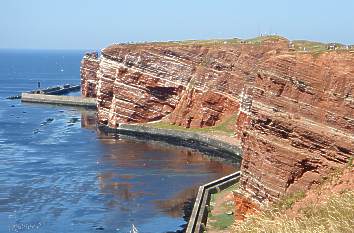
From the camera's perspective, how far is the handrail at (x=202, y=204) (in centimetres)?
4088

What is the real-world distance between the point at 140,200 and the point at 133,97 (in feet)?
159

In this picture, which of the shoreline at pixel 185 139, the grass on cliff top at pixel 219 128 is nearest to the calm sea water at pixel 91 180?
the shoreline at pixel 185 139

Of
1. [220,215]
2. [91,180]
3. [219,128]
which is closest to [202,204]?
[220,215]

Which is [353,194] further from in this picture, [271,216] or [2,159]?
[2,159]

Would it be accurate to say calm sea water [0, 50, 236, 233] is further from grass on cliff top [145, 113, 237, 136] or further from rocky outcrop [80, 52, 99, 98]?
rocky outcrop [80, 52, 99, 98]

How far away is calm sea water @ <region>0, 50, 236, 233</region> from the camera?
152 ft

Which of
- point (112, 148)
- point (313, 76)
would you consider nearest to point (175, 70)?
point (112, 148)

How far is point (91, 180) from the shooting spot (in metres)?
60.4

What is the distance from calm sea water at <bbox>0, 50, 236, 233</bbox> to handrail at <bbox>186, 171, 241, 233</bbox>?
7.37 feet

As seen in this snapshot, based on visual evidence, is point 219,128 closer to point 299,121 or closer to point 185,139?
point 185,139

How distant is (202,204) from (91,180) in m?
17.7

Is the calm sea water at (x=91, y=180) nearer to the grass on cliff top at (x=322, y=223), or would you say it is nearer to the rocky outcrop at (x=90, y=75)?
the grass on cliff top at (x=322, y=223)

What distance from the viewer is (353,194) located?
805 inches

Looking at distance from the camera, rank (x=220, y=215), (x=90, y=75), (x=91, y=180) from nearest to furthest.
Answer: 1. (x=220, y=215)
2. (x=91, y=180)
3. (x=90, y=75)
